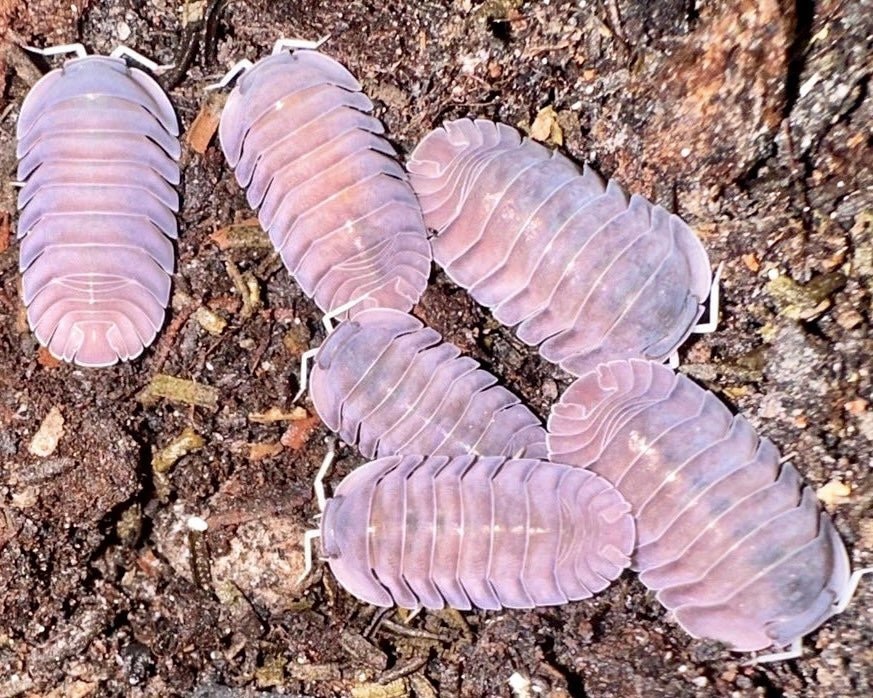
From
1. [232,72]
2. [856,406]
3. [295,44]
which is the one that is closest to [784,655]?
[856,406]

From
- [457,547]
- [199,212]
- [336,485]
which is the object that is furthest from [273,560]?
[199,212]

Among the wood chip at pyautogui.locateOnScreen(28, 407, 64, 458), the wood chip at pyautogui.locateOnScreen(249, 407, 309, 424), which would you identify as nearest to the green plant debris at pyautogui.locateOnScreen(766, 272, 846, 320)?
the wood chip at pyautogui.locateOnScreen(249, 407, 309, 424)

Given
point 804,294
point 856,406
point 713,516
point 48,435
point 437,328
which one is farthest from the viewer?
point 437,328

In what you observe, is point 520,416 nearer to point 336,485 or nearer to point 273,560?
point 336,485

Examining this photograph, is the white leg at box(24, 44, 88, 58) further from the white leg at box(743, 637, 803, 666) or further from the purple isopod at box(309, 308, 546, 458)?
the white leg at box(743, 637, 803, 666)

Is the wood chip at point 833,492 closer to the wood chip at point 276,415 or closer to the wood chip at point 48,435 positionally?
the wood chip at point 276,415

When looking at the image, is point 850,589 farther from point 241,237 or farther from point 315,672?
point 241,237
